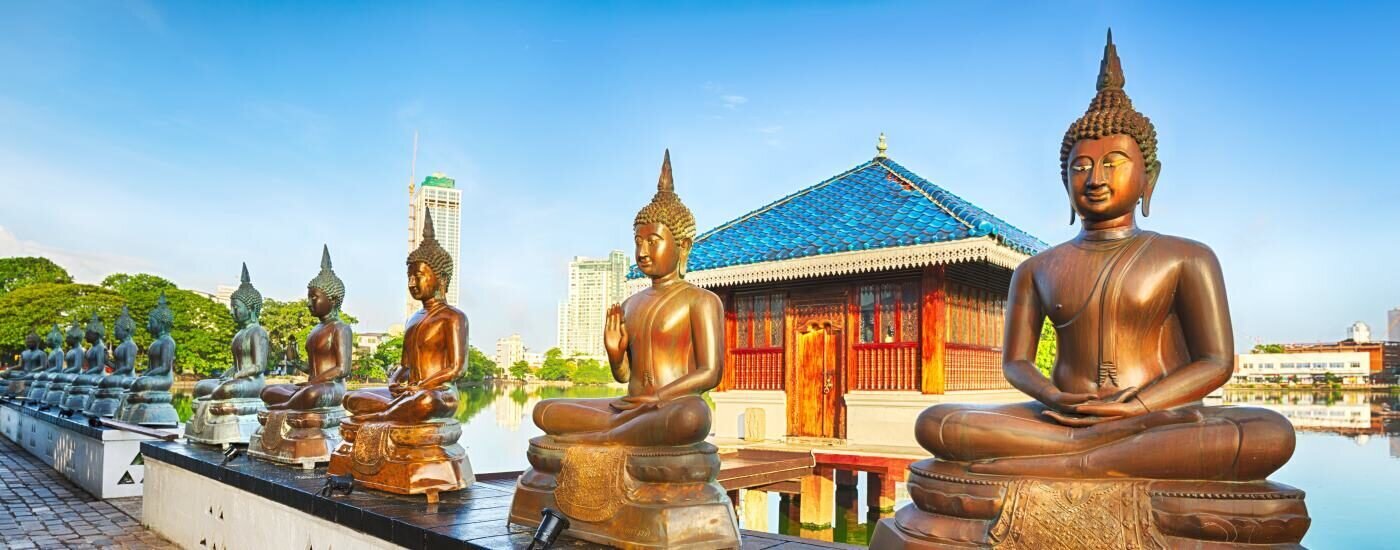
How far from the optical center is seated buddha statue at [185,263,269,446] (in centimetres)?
888

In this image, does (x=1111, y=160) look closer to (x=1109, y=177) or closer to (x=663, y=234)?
(x=1109, y=177)

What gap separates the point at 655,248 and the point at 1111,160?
209 centimetres

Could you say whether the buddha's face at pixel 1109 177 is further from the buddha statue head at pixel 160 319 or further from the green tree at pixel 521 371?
the green tree at pixel 521 371

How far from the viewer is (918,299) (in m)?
13.5

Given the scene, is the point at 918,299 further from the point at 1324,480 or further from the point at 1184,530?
the point at 1184,530

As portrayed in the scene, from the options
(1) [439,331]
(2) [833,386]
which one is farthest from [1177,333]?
(2) [833,386]

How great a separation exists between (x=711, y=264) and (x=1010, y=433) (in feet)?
40.3

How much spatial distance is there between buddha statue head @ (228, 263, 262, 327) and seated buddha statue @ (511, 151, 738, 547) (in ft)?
20.7

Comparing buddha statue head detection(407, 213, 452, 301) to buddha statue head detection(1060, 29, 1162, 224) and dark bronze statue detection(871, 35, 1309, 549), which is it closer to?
dark bronze statue detection(871, 35, 1309, 549)

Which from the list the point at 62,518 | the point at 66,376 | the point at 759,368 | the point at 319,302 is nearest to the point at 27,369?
the point at 66,376

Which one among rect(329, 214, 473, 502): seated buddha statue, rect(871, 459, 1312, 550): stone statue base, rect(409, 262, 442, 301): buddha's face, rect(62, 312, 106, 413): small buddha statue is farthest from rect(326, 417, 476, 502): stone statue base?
rect(62, 312, 106, 413): small buddha statue

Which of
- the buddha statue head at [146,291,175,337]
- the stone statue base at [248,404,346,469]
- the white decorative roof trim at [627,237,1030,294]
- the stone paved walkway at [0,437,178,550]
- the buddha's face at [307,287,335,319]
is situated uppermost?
the white decorative roof trim at [627,237,1030,294]

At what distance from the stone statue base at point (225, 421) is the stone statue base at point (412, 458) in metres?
3.46

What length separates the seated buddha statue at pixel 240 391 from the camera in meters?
8.88
